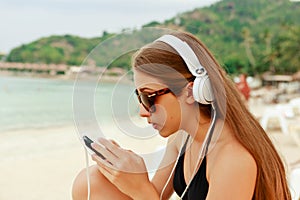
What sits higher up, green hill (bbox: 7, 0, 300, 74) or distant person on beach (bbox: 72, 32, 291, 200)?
distant person on beach (bbox: 72, 32, 291, 200)

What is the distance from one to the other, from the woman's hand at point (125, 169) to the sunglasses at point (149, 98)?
84mm

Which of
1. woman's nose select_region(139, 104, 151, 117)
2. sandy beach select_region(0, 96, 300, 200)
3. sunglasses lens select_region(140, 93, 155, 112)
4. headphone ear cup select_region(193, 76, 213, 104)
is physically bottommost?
sandy beach select_region(0, 96, 300, 200)

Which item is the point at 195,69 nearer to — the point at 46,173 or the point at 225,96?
the point at 225,96

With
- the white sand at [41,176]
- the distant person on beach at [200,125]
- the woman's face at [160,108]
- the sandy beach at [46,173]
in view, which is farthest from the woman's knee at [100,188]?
the white sand at [41,176]

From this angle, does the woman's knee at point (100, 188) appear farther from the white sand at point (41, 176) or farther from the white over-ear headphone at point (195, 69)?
the white sand at point (41, 176)

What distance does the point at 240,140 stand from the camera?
84 cm

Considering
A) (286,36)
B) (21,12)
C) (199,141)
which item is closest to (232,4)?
(286,36)

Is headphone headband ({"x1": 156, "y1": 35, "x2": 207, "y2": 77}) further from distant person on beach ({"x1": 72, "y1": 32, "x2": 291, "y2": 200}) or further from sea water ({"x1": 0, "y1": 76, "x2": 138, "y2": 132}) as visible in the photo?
sea water ({"x1": 0, "y1": 76, "x2": 138, "y2": 132})

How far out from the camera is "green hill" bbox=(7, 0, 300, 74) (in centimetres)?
2500

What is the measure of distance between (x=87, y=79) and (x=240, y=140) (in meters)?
0.28

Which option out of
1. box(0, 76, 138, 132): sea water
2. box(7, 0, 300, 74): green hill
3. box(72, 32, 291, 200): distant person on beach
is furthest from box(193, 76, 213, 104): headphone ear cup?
box(7, 0, 300, 74): green hill

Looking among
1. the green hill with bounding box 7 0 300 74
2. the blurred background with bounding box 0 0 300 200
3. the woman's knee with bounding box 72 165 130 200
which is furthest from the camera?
the green hill with bounding box 7 0 300 74

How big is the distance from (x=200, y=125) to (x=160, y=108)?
88 millimetres

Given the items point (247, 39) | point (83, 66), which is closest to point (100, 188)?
point (83, 66)
